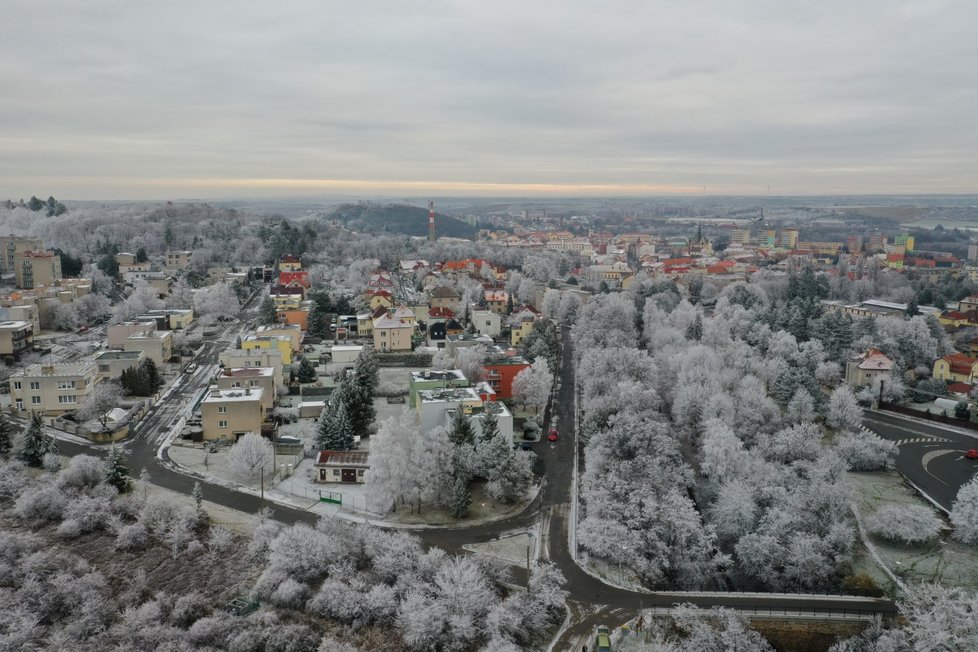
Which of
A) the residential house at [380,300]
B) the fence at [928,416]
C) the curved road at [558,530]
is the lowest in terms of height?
the fence at [928,416]

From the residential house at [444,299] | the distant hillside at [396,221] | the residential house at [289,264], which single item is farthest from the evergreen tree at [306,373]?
the distant hillside at [396,221]

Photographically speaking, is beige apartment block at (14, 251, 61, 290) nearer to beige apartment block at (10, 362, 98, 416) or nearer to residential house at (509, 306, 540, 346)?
beige apartment block at (10, 362, 98, 416)

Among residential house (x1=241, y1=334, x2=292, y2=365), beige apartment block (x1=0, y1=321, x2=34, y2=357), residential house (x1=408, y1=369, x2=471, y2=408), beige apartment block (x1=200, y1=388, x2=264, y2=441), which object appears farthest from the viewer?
beige apartment block (x1=0, y1=321, x2=34, y2=357)

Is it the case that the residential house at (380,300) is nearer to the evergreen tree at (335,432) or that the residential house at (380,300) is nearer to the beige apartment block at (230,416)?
the beige apartment block at (230,416)

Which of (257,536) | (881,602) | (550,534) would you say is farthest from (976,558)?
(257,536)

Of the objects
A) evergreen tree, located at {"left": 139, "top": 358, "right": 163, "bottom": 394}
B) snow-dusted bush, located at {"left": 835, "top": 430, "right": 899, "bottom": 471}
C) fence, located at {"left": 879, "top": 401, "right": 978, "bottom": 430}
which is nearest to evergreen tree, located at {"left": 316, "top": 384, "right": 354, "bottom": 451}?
evergreen tree, located at {"left": 139, "top": 358, "right": 163, "bottom": 394}

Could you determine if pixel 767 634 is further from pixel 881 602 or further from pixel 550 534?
pixel 550 534

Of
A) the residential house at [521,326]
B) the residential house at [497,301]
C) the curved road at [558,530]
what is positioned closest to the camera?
the curved road at [558,530]
